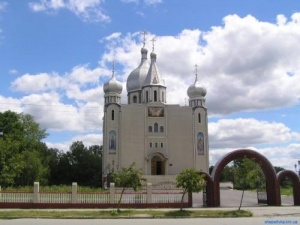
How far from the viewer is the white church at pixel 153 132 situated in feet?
197

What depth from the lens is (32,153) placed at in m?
54.9

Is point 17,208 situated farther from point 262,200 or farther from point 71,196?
point 262,200

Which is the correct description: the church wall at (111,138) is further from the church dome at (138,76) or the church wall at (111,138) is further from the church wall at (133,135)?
the church dome at (138,76)

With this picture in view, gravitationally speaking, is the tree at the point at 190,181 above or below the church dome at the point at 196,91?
below

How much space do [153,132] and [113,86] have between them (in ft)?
30.5

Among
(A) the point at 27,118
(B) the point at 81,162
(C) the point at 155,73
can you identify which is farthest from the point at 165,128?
(A) the point at 27,118

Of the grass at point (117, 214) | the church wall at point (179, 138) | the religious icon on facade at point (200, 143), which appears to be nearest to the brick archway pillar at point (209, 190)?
the grass at point (117, 214)

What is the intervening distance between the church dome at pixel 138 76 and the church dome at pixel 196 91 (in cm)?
806

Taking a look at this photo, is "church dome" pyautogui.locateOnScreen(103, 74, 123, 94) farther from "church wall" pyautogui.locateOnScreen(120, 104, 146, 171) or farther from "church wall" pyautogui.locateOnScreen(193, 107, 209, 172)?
"church wall" pyautogui.locateOnScreen(193, 107, 209, 172)

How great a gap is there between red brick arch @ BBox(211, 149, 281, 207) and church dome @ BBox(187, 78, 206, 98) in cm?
3586

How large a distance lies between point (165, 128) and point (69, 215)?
41.6 metres

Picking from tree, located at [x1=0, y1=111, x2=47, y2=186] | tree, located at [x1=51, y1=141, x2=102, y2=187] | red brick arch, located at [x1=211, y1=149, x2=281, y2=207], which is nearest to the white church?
tree, located at [x1=51, y1=141, x2=102, y2=187]

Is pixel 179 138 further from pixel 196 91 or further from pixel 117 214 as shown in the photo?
pixel 117 214

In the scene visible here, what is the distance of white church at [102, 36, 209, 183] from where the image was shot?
6018 cm
